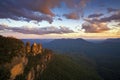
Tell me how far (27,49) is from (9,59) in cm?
5503

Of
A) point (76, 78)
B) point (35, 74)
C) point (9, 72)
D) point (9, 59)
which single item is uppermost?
point (9, 59)

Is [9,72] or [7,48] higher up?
[7,48]

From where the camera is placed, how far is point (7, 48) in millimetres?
120625

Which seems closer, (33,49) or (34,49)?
(33,49)

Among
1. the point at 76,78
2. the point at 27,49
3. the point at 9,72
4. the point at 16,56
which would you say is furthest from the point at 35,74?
the point at 76,78

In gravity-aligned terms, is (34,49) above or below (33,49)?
below

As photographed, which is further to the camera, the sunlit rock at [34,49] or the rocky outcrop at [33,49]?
the sunlit rock at [34,49]

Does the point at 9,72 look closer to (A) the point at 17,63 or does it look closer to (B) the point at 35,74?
(A) the point at 17,63

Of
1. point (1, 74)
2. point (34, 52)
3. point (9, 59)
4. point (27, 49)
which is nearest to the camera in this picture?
point (1, 74)

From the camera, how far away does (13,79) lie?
10512 cm

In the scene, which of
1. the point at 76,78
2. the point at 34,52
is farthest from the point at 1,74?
the point at 76,78

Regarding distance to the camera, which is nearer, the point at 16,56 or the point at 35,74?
the point at 16,56

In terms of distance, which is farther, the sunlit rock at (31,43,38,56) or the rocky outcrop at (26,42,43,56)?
the sunlit rock at (31,43,38,56)

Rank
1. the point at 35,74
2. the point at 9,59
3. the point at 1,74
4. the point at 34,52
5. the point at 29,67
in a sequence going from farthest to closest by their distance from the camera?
1. the point at 34,52
2. the point at 35,74
3. the point at 29,67
4. the point at 9,59
5. the point at 1,74
